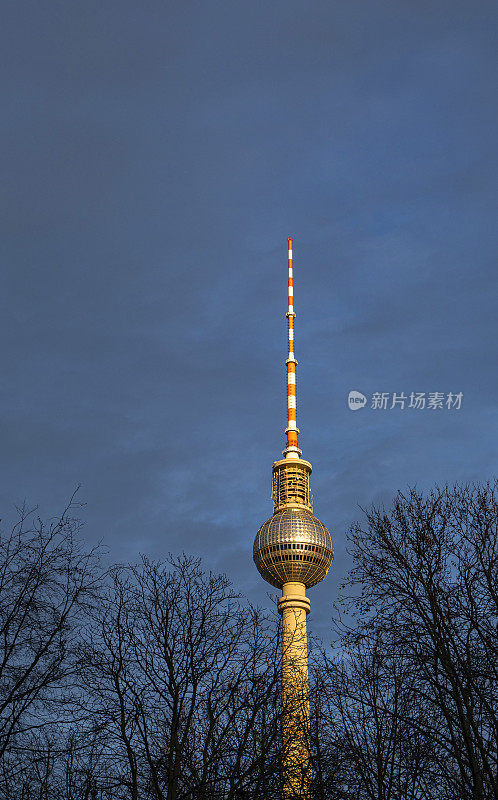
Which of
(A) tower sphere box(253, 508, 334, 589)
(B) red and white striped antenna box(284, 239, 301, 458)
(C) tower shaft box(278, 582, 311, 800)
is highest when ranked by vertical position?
(B) red and white striped antenna box(284, 239, 301, 458)

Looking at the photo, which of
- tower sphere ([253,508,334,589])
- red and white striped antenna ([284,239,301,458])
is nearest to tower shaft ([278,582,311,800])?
tower sphere ([253,508,334,589])

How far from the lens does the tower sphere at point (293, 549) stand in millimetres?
101125

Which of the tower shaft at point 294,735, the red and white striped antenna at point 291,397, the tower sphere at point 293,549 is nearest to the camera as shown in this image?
the tower shaft at point 294,735

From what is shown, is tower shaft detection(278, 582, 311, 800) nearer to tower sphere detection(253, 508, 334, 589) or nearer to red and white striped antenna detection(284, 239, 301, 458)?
tower sphere detection(253, 508, 334, 589)

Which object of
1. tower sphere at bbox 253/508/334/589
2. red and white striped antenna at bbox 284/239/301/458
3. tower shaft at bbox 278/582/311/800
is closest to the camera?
tower shaft at bbox 278/582/311/800

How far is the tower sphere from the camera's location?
101 meters

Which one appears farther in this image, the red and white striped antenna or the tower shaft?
the red and white striped antenna

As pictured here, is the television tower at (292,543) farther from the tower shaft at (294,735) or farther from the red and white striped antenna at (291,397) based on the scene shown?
the tower shaft at (294,735)

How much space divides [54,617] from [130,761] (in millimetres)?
4578

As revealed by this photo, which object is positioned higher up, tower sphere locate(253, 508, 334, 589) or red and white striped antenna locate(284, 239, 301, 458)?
red and white striped antenna locate(284, 239, 301, 458)

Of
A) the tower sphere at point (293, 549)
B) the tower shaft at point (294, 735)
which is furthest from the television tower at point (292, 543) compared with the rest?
the tower shaft at point (294, 735)

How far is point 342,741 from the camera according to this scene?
819 inches

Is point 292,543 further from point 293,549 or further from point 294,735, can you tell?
point 294,735

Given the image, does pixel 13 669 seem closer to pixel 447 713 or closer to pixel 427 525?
pixel 447 713
